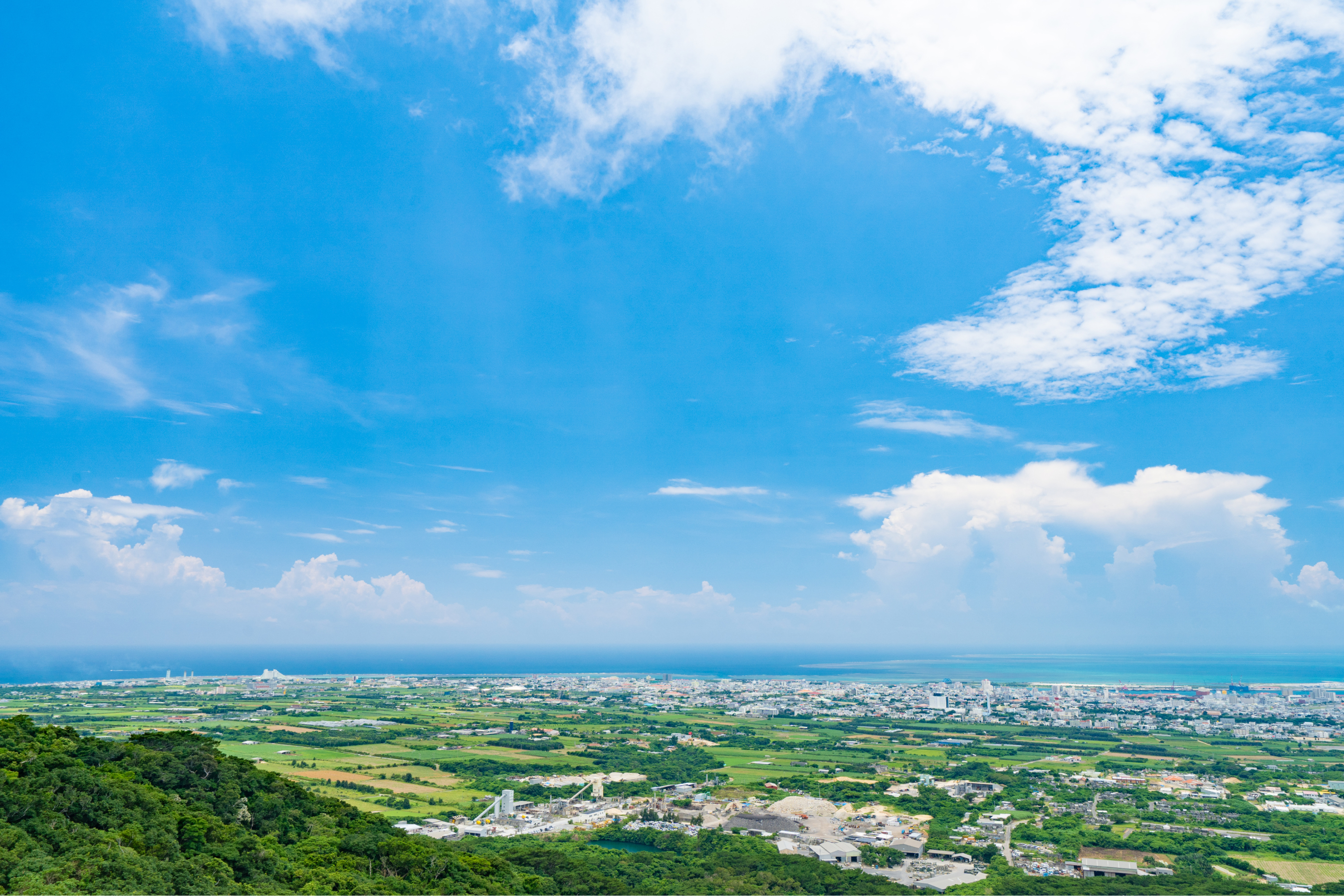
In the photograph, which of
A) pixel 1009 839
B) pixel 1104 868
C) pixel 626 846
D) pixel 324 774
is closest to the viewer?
pixel 1104 868

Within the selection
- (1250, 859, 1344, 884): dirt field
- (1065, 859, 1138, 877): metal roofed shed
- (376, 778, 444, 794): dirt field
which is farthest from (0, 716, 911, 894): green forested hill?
(376, 778, 444, 794): dirt field

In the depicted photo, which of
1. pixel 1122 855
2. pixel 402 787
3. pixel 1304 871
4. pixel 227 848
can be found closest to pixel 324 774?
pixel 402 787

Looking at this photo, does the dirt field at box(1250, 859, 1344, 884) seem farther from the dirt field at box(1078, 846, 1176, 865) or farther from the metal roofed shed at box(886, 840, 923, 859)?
the metal roofed shed at box(886, 840, 923, 859)

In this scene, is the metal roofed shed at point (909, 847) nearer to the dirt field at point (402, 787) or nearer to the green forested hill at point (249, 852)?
the green forested hill at point (249, 852)

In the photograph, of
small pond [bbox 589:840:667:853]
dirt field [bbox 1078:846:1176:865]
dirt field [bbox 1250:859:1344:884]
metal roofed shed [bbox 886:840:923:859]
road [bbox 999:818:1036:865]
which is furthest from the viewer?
small pond [bbox 589:840:667:853]

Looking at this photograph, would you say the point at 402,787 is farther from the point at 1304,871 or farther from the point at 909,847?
the point at 1304,871

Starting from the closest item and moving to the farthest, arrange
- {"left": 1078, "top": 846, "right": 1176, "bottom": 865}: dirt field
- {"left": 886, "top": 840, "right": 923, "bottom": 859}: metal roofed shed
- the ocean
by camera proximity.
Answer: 1. {"left": 1078, "top": 846, "right": 1176, "bottom": 865}: dirt field
2. {"left": 886, "top": 840, "right": 923, "bottom": 859}: metal roofed shed
3. the ocean

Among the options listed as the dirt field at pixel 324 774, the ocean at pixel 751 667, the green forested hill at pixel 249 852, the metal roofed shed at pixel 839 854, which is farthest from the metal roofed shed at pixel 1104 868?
the ocean at pixel 751 667

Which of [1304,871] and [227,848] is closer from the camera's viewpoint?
[227,848]
